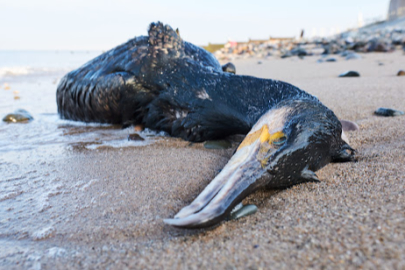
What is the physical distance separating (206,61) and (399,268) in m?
2.48

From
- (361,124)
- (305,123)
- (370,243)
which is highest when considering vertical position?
(305,123)

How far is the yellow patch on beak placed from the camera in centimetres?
154

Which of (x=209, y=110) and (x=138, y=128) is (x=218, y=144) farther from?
(x=138, y=128)

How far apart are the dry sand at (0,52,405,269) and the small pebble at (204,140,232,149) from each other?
0.12 m

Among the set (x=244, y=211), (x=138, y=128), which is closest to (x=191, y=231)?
(x=244, y=211)

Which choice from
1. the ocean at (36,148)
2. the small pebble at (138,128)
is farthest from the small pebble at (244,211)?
the small pebble at (138,128)

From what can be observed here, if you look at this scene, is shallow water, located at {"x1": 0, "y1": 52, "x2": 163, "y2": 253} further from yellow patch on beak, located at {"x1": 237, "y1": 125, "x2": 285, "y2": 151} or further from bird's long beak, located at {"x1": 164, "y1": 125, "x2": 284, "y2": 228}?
yellow patch on beak, located at {"x1": 237, "y1": 125, "x2": 285, "y2": 151}

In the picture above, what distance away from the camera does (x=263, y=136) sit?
1.56 m

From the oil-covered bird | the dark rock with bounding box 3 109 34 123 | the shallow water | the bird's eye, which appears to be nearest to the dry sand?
the shallow water

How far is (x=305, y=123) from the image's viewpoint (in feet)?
5.15

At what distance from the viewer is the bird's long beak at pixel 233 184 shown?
1175 mm

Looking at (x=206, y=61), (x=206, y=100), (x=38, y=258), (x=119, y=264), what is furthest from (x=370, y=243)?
(x=206, y=61)

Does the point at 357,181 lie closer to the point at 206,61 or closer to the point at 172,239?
the point at 172,239

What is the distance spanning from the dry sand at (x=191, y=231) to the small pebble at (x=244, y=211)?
0.03 metres
